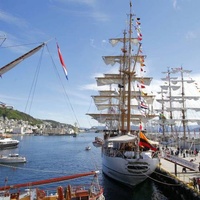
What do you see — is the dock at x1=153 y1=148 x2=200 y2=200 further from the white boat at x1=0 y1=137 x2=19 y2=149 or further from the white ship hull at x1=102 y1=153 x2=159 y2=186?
the white boat at x1=0 y1=137 x2=19 y2=149

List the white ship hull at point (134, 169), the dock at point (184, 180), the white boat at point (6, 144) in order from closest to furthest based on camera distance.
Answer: the dock at point (184, 180), the white ship hull at point (134, 169), the white boat at point (6, 144)

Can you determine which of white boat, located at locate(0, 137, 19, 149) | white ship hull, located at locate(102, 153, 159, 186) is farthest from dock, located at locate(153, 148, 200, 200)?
white boat, located at locate(0, 137, 19, 149)

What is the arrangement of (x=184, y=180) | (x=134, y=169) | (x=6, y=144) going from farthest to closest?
(x=6, y=144), (x=134, y=169), (x=184, y=180)

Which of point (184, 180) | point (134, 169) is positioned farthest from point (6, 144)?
point (184, 180)

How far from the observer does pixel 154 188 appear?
36.2 m

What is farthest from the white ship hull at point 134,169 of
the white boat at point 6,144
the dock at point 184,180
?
the white boat at point 6,144

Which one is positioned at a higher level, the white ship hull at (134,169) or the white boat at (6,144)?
the white boat at (6,144)

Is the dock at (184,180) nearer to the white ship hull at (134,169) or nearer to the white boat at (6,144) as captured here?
the white ship hull at (134,169)

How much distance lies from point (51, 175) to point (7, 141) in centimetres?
6764

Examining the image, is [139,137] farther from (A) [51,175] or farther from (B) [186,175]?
(A) [51,175]

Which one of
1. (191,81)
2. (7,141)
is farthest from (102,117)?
(7,141)

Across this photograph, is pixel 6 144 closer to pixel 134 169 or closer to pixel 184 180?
pixel 134 169

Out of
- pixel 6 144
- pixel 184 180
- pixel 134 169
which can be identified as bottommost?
pixel 184 180

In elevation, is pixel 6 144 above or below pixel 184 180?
above
